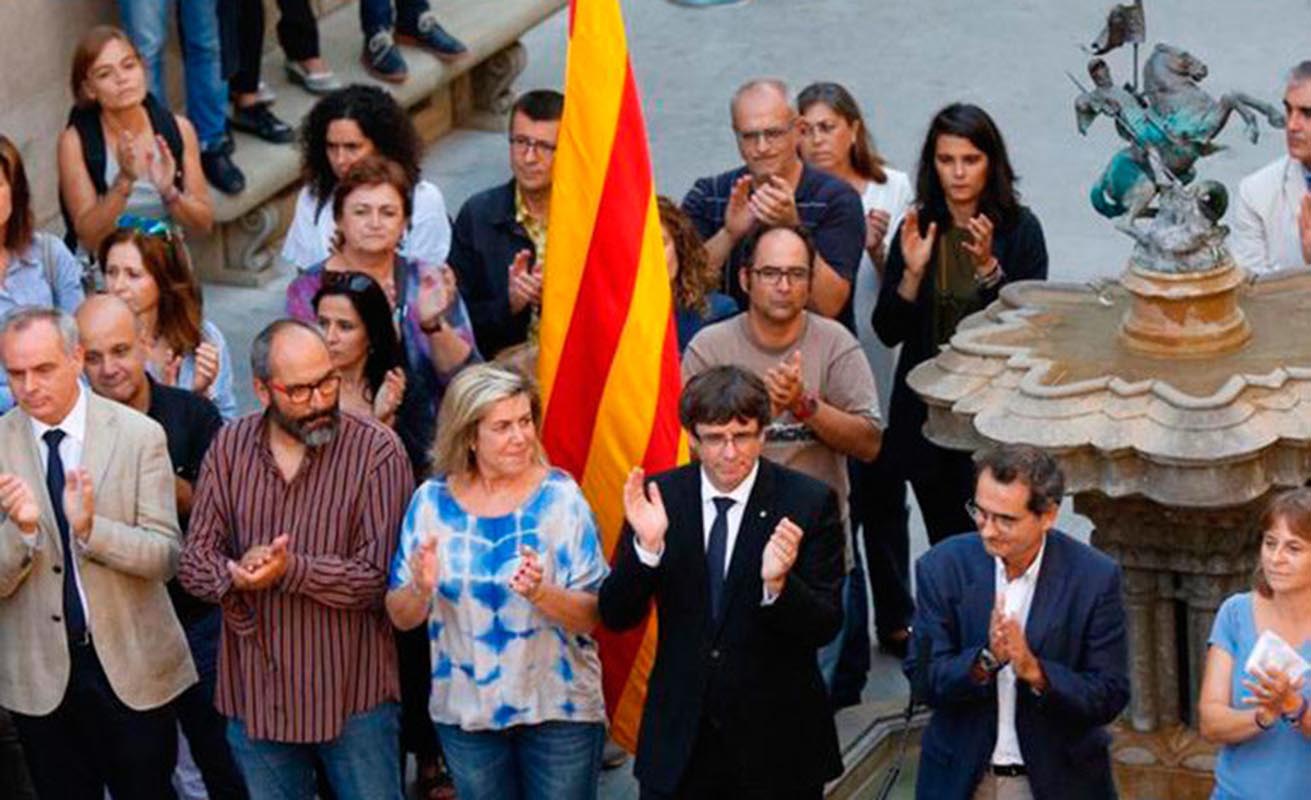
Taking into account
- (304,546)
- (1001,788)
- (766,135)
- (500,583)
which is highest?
(766,135)

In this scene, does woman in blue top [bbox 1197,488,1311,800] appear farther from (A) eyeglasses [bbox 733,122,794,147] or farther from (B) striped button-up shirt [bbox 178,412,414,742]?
(A) eyeglasses [bbox 733,122,794,147]

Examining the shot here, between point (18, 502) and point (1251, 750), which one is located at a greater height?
point (18, 502)

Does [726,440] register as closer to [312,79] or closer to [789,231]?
[789,231]

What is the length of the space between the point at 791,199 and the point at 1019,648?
2513mm

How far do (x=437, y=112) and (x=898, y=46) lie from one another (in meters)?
2.47

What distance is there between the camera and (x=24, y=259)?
10508 mm

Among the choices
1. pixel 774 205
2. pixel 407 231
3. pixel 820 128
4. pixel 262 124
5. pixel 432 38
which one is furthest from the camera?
pixel 432 38

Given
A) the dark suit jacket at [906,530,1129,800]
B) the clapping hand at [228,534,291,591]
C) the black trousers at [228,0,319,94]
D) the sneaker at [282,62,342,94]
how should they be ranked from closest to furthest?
the dark suit jacket at [906,530,1129,800] < the clapping hand at [228,534,291,591] < the black trousers at [228,0,319,94] < the sneaker at [282,62,342,94]

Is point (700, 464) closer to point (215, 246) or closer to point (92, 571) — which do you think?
point (92, 571)

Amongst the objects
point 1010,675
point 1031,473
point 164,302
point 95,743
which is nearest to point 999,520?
point 1031,473

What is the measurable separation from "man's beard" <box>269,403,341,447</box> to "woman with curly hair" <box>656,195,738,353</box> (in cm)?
154

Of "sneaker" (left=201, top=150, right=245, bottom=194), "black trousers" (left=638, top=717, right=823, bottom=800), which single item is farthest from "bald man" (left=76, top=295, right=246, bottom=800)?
"sneaker" (left=201, top=150, right=245, bottom=194)

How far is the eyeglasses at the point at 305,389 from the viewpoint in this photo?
29.5ft

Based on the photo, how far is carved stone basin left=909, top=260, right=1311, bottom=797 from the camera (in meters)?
9.20
